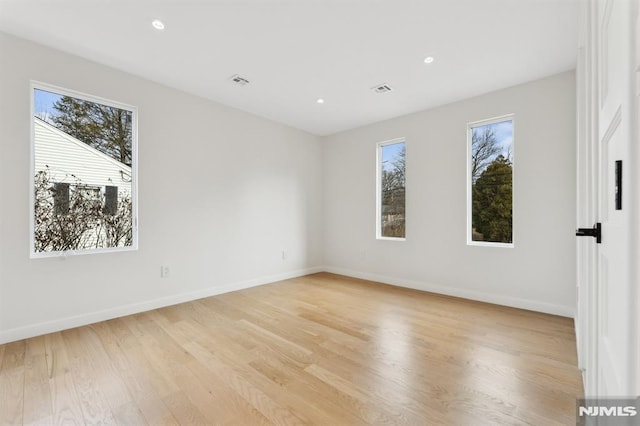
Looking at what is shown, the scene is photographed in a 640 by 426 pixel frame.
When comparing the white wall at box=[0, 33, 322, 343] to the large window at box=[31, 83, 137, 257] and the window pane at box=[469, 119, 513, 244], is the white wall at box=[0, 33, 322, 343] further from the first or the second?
the window pane at box=[469, 119, 513, 244]

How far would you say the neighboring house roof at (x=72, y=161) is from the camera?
2.70 m

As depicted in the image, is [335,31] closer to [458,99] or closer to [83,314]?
[458,99]

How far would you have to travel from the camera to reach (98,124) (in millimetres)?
3076

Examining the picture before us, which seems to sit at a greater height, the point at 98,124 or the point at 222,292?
the point at 98,124

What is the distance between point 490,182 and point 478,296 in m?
1.50

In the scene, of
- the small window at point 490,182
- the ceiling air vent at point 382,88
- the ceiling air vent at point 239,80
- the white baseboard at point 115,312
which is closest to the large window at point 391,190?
the small window at point 490,182

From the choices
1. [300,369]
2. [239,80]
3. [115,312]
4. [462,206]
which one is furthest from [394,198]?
[115,312]

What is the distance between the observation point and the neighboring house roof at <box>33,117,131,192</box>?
2.70 meters

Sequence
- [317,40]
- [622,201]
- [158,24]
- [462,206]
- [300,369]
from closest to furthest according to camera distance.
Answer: [622,201], [300,369], [158,24], [317,40], [462,206]

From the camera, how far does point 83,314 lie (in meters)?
2.87

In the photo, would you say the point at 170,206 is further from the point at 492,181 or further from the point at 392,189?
the point at 492,181

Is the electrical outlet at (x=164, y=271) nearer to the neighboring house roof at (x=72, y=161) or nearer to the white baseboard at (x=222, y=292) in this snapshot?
the white baseboard at (x=222, y=292)

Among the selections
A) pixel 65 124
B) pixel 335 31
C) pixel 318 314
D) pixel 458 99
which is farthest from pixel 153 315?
pixel 458 99

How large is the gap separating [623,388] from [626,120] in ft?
1.75
